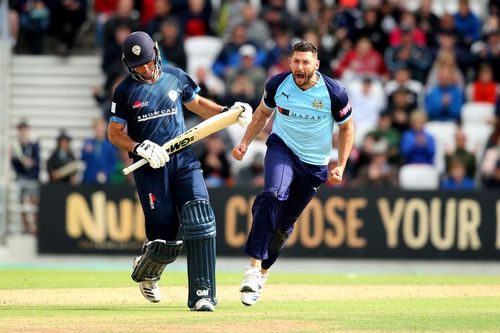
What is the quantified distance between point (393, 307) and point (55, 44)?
1387cm

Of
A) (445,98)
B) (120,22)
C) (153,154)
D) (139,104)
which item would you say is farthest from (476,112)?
(153,154)

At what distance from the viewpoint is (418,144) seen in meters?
20.0

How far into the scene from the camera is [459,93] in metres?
21.1

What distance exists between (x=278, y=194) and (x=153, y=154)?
1.29 m

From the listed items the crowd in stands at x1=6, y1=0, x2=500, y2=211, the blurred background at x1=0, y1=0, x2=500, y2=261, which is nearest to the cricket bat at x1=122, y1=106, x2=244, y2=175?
the blurred background at x1=0, y1=0, x2=500, y2=261

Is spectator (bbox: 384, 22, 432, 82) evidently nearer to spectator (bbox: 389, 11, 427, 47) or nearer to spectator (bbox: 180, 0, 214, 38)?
spectator (bbox: 389, 11, 427, 47)

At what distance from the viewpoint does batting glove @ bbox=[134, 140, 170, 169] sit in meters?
10.5

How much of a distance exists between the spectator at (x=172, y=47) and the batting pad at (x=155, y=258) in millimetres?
10399

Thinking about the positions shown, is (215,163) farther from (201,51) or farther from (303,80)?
(303,80)

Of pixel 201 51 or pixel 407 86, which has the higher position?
pixel 201 51

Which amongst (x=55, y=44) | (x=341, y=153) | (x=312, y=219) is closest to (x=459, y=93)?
(x=312, y=219)

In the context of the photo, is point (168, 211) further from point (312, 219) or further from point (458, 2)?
point (458, 2)

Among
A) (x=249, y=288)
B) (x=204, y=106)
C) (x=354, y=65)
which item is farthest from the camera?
(x=354, y=65)

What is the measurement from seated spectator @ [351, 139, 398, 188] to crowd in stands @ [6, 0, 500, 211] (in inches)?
0.8
